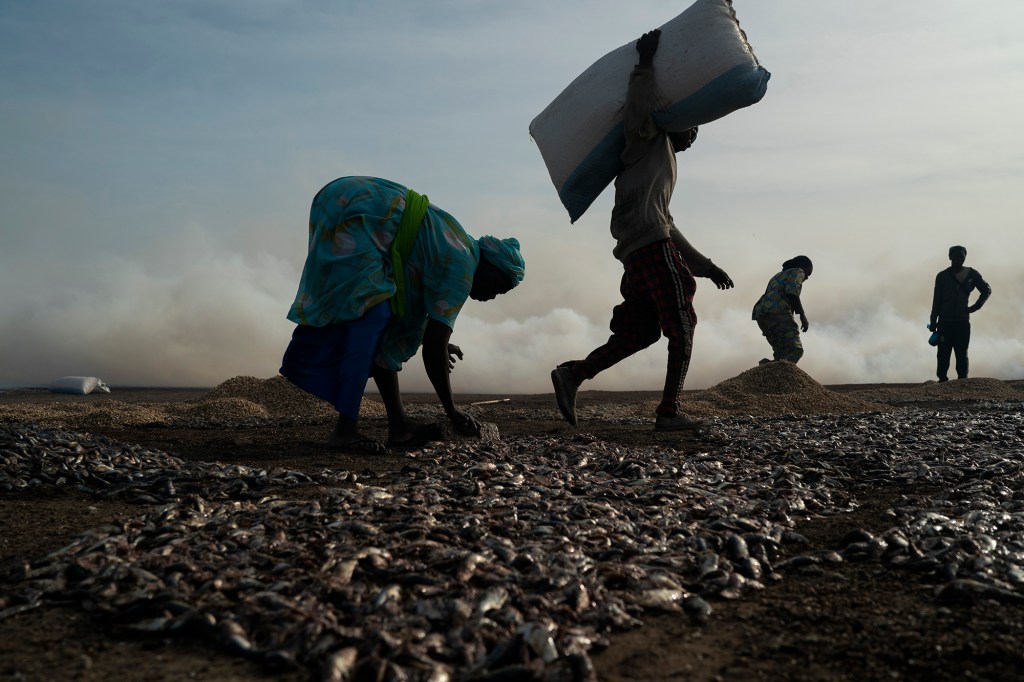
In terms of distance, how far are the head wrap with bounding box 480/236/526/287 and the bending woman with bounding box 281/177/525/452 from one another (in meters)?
0.13

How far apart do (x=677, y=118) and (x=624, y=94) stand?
0.39 metres

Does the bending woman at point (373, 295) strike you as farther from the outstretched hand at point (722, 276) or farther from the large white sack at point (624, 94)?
the outstretched hand at point (722, 276)

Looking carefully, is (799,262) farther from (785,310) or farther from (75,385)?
(75,385)

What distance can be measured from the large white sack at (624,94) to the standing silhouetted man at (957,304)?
10.0m

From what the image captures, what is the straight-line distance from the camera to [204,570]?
254cm

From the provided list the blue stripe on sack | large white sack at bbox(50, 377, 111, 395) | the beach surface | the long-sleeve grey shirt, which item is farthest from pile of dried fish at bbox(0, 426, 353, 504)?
large white sack at bbox(50, 377, 111, 395)

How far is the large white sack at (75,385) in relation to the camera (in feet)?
51.5

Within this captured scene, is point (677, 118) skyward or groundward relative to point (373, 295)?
skyward

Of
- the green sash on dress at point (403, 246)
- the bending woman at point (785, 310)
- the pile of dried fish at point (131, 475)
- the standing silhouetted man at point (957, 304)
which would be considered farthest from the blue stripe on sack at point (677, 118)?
the standing silhouetted man at point (957, 304)

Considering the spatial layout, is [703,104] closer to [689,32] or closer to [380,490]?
[689,32]

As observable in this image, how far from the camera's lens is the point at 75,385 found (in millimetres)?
15742

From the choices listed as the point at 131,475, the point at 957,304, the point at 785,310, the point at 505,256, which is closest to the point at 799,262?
the point at 785,310

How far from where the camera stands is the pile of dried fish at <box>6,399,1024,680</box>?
2.08m

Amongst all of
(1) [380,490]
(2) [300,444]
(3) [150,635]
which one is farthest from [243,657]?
(2) [300,444]
